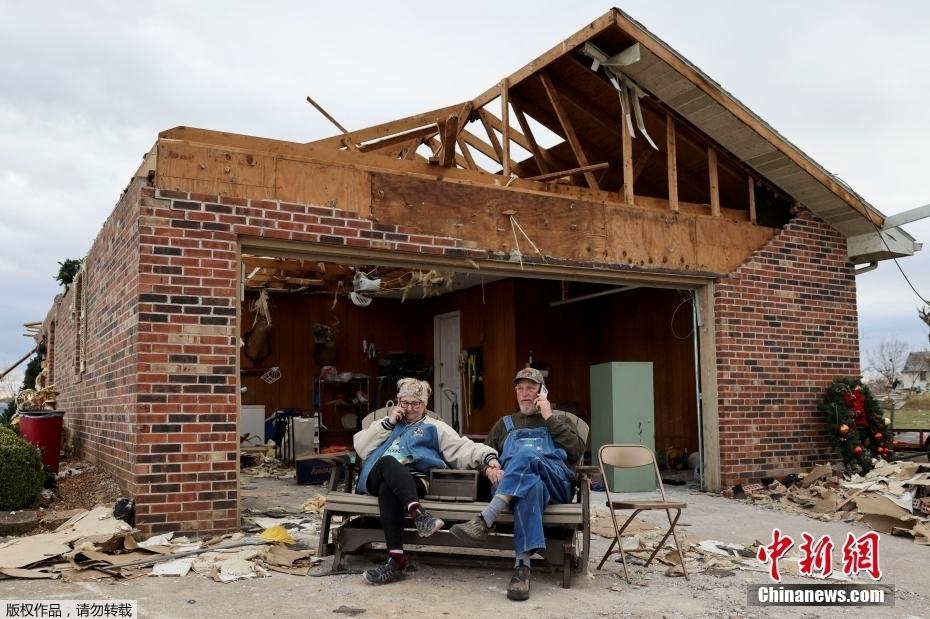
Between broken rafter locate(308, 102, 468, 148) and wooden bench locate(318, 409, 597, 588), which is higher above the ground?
broken rafter locate(308, 102, 468, 148)

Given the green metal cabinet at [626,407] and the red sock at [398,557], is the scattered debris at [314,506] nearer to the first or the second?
the red sock at [398,557]

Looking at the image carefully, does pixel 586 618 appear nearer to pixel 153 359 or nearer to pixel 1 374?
pixel 153 359

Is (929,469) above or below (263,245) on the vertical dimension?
below

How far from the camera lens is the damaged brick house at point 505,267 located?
5836 millimetres

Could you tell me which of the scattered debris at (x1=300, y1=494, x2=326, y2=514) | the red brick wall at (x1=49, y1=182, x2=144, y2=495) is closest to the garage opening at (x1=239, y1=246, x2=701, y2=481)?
the red brick wall at (x1=49, y1=182, x2=144, y2=495)

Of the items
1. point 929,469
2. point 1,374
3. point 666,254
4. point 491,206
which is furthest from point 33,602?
point 1,374

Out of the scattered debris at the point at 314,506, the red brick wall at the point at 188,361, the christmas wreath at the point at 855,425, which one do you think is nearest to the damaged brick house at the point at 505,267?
the red brick wall at the point at 188,361

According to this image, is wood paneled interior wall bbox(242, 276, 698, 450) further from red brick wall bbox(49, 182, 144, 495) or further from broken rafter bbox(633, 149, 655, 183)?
red brick wall bbox(49, 182, 144, 495)

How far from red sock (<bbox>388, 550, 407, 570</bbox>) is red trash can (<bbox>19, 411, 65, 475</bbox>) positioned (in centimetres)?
464

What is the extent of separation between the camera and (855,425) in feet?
29.1

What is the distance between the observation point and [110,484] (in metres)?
6.50

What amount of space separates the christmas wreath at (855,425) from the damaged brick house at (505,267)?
247 millimetres

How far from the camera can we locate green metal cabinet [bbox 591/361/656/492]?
28.8 feet

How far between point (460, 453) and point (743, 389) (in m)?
4.82
